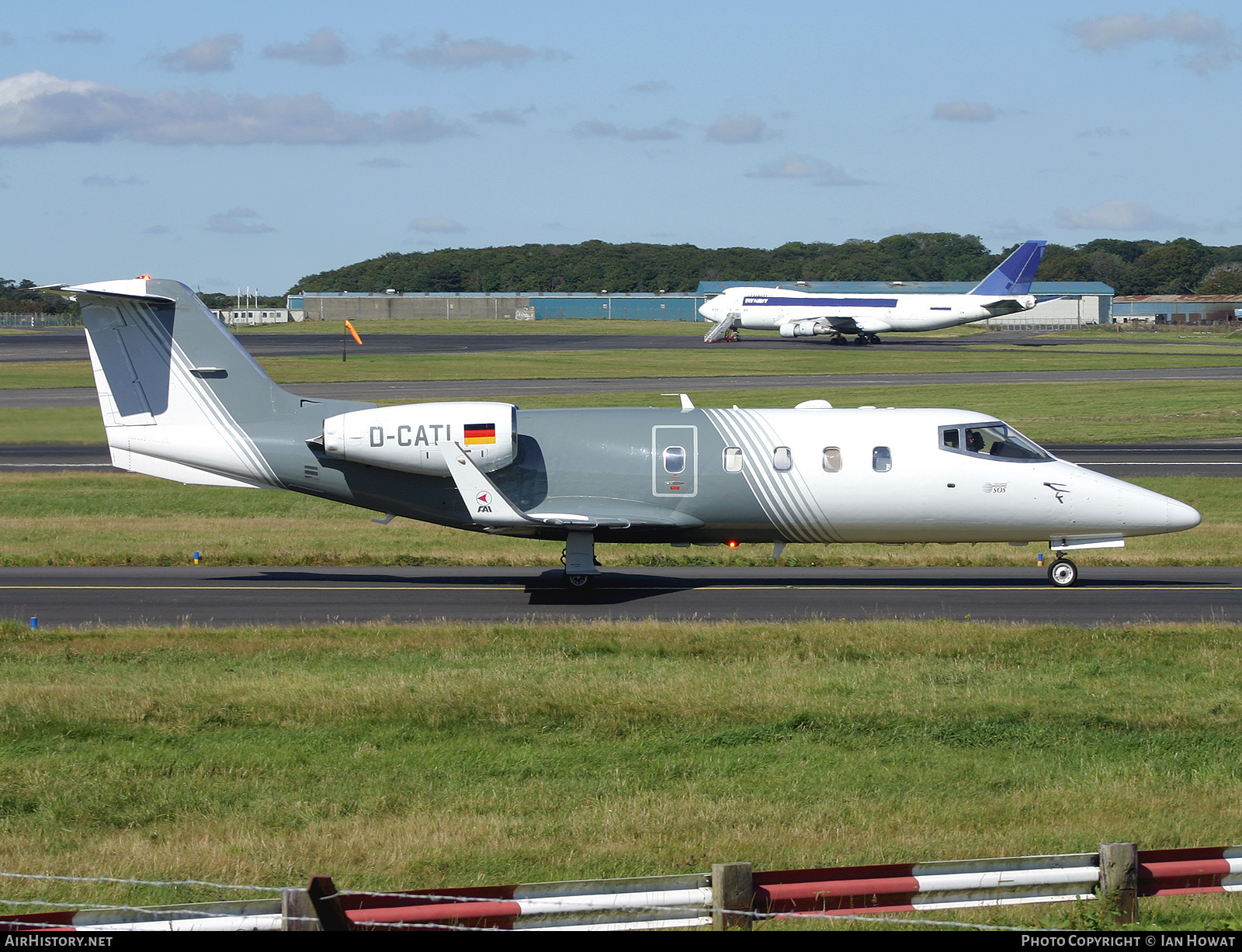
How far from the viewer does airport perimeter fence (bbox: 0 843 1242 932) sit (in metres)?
6.92

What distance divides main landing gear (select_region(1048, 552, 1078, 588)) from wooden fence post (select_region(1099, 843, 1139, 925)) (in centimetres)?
1713

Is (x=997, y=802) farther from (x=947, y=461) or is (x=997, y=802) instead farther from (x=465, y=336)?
(x=465, y=336)

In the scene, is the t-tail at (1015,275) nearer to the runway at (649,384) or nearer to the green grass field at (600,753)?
the runway at (649,384)

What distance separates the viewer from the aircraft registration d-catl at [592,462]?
23.0 metres

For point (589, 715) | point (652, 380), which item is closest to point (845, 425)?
point (589, 715)

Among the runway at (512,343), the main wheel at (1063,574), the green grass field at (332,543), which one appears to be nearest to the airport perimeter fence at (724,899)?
the main wheel at (1063,574)

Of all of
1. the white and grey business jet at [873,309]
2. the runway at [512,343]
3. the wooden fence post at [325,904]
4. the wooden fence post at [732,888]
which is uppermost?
the white and grey business jet at [873,309]

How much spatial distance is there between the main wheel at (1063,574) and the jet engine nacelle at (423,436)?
10.7 metres

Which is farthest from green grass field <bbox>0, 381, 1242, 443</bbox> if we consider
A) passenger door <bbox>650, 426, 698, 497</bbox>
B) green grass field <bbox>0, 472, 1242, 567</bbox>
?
passenger door <bbox>650, 426, 698, 497</bbox>

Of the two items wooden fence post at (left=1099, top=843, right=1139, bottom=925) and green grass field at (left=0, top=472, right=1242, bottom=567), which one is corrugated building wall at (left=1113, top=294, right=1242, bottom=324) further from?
wooden fence post at (left=1099, top=843, right=1139, bottom=925)

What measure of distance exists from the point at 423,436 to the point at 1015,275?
95.5 meters

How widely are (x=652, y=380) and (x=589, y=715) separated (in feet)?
194
